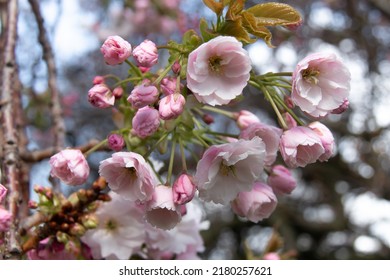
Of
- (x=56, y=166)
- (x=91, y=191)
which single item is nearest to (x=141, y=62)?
(x=56, y=166)

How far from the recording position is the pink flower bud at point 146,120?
1.18 metres

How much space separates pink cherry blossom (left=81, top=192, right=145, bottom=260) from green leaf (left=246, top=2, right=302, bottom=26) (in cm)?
Answer: 59

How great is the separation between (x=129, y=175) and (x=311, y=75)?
44 centimetres

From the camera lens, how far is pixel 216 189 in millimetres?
1214

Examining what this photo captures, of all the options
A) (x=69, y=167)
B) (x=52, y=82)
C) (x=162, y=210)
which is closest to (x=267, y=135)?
(x=162, y=210)

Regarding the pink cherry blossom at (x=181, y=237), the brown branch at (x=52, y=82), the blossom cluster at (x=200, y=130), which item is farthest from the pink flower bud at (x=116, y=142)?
the brown branch at (x=52, y=82)

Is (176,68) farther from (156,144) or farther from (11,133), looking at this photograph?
(11,133)

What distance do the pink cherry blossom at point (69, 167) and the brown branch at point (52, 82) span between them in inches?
27.9

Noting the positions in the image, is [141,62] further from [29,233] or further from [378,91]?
[378,91]

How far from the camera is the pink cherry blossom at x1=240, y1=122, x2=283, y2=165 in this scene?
1250 mm

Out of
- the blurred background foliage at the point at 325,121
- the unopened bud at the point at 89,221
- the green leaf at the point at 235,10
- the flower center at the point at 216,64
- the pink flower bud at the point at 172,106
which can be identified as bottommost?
the blurred background foliage at the point at 325,121

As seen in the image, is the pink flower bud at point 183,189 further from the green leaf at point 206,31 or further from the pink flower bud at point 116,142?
the green leaf at point 206,31

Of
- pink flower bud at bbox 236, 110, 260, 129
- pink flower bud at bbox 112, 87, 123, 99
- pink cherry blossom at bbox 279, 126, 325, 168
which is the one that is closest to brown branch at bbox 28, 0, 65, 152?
pink flower bud at bbox 112, 87, 123, 99

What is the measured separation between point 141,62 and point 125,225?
504 mm
